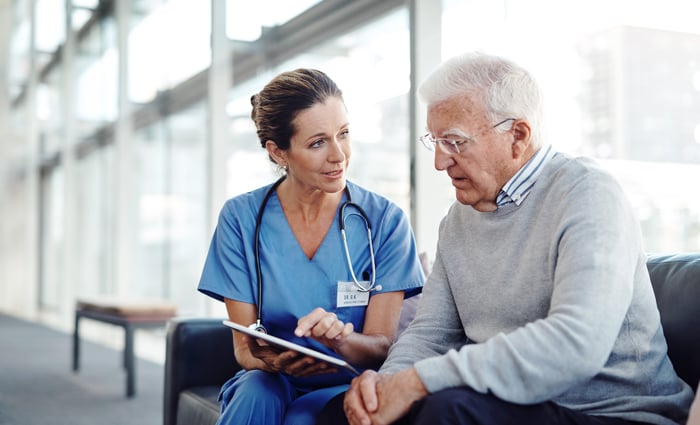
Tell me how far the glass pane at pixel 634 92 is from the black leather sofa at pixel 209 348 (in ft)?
2.48

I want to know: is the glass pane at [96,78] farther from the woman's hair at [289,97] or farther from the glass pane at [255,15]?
the woman's hair at [289,97]

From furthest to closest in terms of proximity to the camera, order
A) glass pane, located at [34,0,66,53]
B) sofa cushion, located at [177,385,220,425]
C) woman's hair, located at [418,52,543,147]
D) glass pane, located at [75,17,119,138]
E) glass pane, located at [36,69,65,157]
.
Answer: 1. glass pane, located at [36,69,65,157]
2. glass pane, located at [34,0,66,53]
3. glass pane, located at [75,17,119,138]
4. sofa cushion, located at [177,385,220,425]
5. woman's hair, located at [418,52,543,147]

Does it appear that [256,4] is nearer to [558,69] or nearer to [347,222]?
[558,69]

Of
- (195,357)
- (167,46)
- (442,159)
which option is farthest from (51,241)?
(442,159)

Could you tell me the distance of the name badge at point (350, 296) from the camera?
1902 millimetres

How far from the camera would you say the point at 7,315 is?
34.8 ft

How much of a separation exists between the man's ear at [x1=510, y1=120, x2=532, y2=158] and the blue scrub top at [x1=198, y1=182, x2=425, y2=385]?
1.66 feet

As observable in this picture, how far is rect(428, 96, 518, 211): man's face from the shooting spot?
1524mm

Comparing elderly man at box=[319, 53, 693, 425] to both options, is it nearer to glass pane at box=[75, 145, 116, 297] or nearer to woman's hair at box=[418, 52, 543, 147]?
woman's hair at box=[418, 52, 543, 147]

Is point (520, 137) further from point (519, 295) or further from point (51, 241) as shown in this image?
point (51, 241)

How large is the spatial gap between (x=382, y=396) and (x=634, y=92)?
1612 mm

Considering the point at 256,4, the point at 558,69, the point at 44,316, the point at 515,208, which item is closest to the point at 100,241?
the point at 44,316

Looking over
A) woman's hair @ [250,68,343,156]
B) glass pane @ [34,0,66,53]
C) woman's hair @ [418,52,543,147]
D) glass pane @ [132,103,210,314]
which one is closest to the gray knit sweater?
woman's hair @ [418,52,543,147]

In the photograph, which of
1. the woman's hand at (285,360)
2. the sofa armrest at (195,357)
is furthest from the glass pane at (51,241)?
the woman's hand at (285,360)
